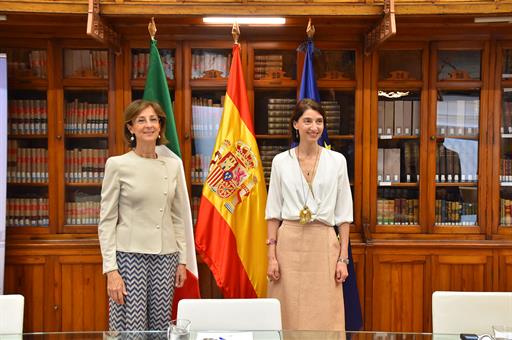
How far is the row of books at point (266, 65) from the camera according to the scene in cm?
405

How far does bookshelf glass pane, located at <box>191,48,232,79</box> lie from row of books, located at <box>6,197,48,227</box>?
1424 millimetres

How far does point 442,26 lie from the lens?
151 inches

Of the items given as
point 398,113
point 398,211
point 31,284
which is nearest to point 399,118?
point 398,113

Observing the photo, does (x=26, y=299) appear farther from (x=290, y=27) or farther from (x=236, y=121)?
(x=290, y=27)

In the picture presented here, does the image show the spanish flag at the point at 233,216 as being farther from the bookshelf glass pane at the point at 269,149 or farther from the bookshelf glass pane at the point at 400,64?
the bookshelf glass pane at the point at 400,64

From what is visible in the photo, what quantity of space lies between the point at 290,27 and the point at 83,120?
5.26 feet

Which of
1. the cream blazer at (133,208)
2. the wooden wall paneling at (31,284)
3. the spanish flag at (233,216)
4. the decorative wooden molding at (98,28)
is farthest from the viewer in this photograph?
the wooden wall paneling at (31,284)

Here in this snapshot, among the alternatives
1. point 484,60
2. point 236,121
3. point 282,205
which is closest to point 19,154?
point 236,121

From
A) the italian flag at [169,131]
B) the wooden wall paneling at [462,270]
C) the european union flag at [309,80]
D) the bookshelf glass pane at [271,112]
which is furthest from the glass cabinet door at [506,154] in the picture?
the italian flag at [169,131]

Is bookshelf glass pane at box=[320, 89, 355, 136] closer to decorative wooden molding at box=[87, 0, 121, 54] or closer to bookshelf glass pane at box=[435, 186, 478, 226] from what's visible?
bookshelf glass pane at box=[435, 186, 478, 226]

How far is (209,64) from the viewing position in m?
4.07

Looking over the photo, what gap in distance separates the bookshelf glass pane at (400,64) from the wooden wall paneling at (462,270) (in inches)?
50.3

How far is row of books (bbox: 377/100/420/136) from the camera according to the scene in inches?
161

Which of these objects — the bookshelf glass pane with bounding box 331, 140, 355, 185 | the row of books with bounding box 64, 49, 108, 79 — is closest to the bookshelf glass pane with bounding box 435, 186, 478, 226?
the bookshelf glass pane with bounding box 331, 140, 355, 185
